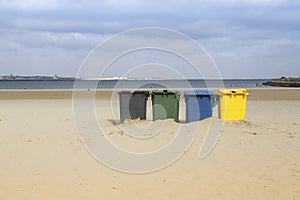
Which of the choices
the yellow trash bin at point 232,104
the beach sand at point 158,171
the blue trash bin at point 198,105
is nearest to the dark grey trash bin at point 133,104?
the blue trash bin at point 198,105

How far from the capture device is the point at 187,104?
1209cm

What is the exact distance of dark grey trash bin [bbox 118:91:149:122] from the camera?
12.4 metres

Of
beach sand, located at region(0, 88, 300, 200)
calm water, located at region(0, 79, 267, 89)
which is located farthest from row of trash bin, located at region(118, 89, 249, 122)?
calm water, located at region(0, 79, 267, 89)

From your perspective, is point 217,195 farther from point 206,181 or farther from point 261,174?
point 261,174

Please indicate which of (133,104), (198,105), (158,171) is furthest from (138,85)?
(158,171)

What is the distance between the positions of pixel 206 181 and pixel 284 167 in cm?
161

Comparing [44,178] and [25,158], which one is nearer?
[44,178]

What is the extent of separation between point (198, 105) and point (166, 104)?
94 centimetres

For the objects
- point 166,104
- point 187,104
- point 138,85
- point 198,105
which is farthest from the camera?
point 138,85

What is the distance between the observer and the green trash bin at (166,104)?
12.2m

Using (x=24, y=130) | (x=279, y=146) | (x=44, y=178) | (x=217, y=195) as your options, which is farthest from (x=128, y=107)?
(x=217, y=195)

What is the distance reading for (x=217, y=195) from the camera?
17.9ft

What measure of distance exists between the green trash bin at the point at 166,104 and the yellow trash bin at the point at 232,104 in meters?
1.37

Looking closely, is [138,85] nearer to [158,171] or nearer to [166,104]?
[166,104]
